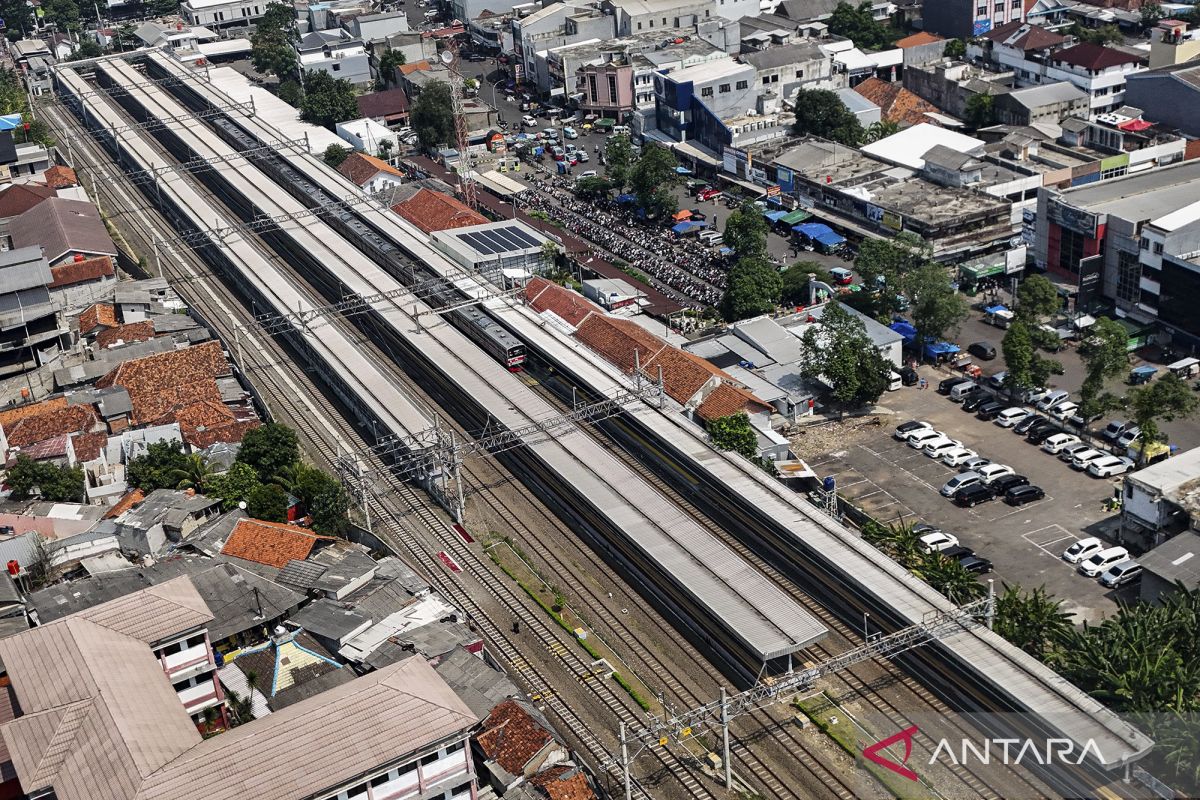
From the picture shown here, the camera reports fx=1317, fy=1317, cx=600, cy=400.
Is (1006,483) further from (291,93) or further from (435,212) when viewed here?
(291,93)

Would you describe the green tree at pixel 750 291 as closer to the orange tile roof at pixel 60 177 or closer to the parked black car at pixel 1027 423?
the parked black car at pixel 1027 423

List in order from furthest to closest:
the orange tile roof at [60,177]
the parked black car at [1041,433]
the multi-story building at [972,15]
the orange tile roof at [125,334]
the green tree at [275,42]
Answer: the green tree at [275,42] → the multi-story building at [972,15] → the orange tile roof at [60,177] → the orange tile roof at [125,334] → the parked black car at [1041,433]

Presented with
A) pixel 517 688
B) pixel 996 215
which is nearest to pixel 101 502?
pixel 517 688

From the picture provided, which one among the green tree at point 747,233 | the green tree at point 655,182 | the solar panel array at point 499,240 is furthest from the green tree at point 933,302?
the solar panel array at point 499,240

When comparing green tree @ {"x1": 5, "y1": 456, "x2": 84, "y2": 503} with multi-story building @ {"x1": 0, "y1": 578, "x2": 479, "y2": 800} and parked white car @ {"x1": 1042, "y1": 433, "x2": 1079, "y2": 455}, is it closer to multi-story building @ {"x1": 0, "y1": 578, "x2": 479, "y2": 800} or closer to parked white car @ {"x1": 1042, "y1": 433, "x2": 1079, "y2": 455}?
multi-story building @ {"x1": 0, "y1": 578, "x2": 479, "y2": 800}

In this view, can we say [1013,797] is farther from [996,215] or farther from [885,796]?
[996,215]

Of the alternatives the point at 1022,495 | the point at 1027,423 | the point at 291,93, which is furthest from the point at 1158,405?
the point at 291,93
